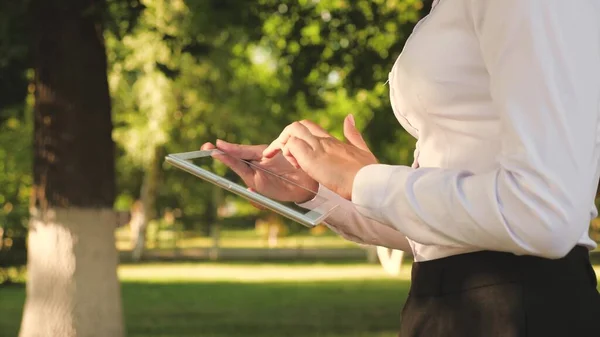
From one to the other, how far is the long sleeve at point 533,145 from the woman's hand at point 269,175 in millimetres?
505

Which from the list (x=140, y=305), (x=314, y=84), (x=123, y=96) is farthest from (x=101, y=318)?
(x=123, y=96)

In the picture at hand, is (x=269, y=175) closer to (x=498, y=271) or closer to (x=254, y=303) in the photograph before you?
(x=498, y=271)

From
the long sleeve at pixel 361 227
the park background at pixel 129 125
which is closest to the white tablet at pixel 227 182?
the long sleeve at pixel 361 227

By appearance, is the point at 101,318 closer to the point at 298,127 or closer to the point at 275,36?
the point at 275,36

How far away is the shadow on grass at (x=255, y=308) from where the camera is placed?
18.8m

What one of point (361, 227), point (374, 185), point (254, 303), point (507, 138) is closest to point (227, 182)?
point (374, 185)

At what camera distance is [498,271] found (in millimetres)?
1996

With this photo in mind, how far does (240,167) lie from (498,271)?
1.88ft

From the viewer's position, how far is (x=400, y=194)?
192 cm

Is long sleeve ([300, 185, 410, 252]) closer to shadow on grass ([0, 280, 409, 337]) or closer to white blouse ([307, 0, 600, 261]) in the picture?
white blouse ([307, 0, 600, 261])

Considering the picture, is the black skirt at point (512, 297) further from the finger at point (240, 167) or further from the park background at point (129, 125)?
the park background at point (129, 125)

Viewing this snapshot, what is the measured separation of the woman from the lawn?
51.8 ft

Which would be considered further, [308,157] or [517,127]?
[308,157]

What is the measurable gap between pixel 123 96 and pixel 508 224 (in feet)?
136
